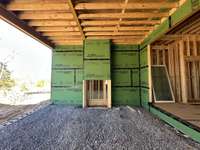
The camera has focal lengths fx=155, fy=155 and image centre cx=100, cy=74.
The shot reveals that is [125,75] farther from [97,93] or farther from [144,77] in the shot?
[97,93]

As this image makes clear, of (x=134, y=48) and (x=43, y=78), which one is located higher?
(x=134, y=48)

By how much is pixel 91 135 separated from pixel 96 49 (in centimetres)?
385

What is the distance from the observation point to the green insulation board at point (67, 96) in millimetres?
6775

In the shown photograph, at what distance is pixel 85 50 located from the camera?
20.5ft

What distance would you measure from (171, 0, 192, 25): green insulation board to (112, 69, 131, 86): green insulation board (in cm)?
333

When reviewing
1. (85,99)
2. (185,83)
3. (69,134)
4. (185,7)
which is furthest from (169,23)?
(85,99)

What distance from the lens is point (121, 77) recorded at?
6715 mm

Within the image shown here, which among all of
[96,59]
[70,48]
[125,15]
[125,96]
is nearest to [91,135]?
[125,15]

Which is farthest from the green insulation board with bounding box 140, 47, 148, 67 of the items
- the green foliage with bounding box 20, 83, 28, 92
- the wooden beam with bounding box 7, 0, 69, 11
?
the green foliage with bounding box 20, 83, 28, 92

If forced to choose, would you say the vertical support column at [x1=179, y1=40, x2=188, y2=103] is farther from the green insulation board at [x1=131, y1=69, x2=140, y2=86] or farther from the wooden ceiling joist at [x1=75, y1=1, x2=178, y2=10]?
the wooden ceiling joist at [x1=75, y1=1, x2=178, y2=10]

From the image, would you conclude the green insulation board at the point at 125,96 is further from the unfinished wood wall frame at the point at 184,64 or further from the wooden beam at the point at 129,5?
the wooden beam at the point at 129,5

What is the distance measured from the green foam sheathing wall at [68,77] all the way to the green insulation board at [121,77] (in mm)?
→ 1438

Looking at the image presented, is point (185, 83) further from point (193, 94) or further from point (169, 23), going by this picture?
point (169, 23)

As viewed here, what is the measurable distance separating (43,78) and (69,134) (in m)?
13.5
